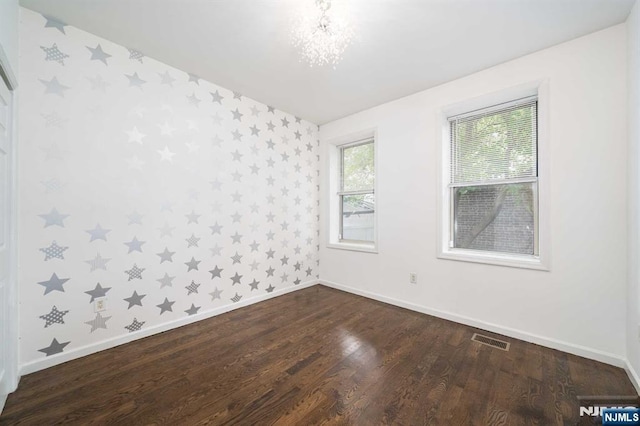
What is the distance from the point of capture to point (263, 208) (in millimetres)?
3330

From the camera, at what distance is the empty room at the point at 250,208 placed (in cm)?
162

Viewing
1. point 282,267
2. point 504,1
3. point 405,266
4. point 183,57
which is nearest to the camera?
point 504,1

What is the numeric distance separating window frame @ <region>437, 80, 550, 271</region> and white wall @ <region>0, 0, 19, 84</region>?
11.4 ft

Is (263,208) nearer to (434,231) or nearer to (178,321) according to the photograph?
(178,321)

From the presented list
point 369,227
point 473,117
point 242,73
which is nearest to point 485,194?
point 473,117

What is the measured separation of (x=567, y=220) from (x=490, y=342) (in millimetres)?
1238

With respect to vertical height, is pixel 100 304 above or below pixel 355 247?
→ below

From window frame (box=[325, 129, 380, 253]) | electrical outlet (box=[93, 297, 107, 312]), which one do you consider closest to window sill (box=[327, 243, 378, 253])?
window frame (box=[325, 129, 380, 253])

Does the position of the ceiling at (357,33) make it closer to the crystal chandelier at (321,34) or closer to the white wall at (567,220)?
the crystal chandelier at (321,34)

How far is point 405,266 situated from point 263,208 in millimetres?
1978

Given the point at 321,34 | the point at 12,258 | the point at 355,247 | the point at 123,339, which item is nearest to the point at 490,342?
the point at 355,247

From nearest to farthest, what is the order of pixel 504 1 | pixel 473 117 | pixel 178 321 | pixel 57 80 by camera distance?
pixel 504 1 < pixel 57 80 < pixel 178 321 < pixel 473 117

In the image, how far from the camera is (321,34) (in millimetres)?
1988

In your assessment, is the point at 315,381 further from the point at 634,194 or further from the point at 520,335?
the point at 634,194
